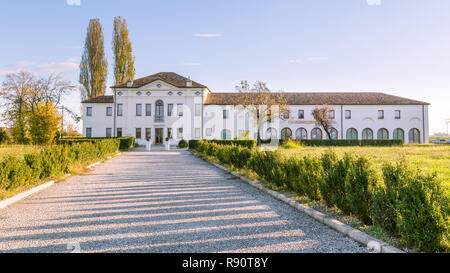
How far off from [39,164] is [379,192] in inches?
335

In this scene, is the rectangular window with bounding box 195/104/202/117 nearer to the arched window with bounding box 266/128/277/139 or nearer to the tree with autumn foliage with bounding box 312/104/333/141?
the arched window with bounding box 266/128/277/139

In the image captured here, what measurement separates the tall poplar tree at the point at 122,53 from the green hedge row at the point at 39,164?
32765 mm

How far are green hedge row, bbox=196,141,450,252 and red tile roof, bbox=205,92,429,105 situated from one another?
3385 centimetres

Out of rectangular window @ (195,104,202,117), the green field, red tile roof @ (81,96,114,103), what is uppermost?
red tile roof @ (81,96,114,103)

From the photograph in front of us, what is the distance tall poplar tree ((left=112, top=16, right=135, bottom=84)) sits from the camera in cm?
4356

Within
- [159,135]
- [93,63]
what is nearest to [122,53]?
[93,63]

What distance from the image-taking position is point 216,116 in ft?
131

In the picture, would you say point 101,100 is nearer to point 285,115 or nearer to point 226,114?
point 226,114

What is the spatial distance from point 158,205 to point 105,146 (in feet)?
44.9

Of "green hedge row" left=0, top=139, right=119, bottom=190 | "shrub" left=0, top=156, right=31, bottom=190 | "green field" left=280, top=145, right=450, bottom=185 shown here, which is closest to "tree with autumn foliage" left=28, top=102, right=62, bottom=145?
"green hedge row" left=0, top=139, right=119, bottom=190

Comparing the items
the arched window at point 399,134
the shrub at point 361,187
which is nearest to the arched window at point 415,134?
the arched window at point 399,134

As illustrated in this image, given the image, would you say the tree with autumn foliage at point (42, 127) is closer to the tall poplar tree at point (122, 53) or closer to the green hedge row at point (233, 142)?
the green hedge row at point (233, 142)

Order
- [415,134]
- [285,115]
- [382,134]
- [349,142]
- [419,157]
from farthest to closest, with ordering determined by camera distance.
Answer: [285,115] → [382,134] → [415,134] → [349,142] → [419,157]
